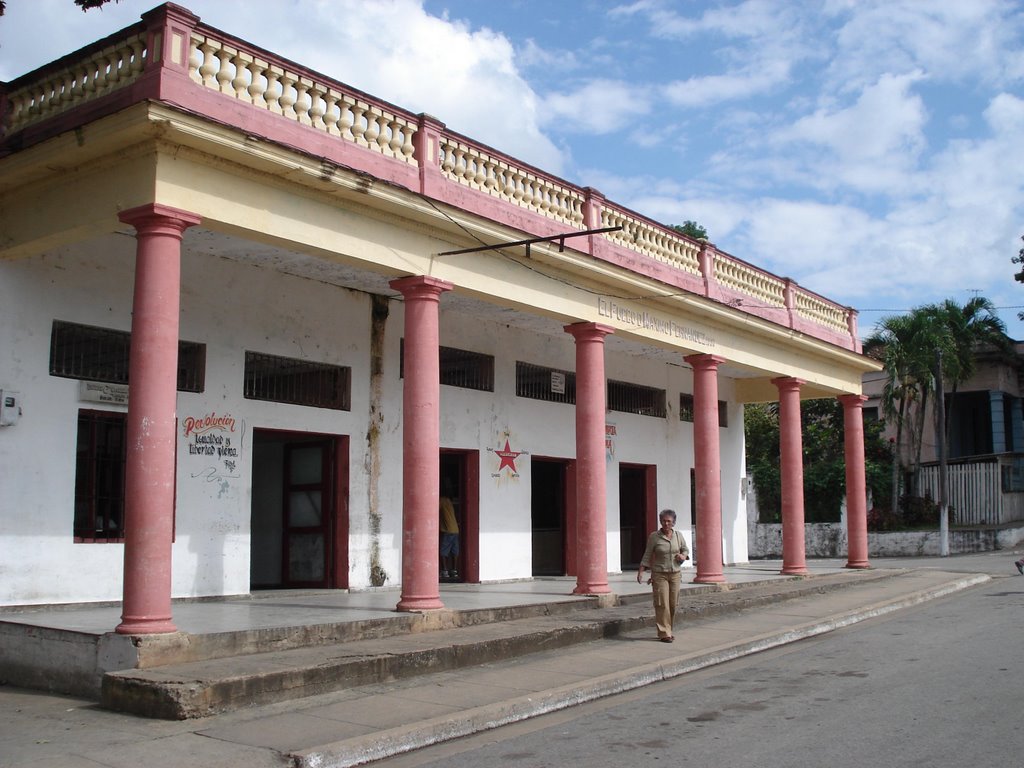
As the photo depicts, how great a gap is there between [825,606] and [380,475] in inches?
270

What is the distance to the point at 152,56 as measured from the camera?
9.20 meters

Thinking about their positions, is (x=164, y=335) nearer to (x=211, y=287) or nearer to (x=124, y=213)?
(x=124, y=213)

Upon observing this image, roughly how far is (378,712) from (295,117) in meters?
6.00

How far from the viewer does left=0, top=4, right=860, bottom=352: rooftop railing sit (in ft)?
30.5

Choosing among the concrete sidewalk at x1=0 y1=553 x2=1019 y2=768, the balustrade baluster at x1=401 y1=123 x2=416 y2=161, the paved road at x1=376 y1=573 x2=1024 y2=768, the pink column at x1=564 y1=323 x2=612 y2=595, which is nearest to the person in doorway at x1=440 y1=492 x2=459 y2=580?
the pink column at x1=564 y1=323 x2=612 y2=595

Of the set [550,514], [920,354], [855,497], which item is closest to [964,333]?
[920,354]

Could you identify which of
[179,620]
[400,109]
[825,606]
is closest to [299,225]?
[400,109]

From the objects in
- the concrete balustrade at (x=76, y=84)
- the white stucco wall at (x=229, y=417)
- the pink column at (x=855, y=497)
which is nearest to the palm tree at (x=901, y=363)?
the pink column at (x=855, y=497)

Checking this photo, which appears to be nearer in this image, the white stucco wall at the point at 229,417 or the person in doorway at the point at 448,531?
the white stucco wall at the point at 229,417

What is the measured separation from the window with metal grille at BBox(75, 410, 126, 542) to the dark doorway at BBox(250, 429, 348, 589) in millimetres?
2071

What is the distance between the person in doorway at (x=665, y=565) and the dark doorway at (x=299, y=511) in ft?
14.9

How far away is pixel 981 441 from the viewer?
41.2 meters

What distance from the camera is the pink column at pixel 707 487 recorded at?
1633 cm

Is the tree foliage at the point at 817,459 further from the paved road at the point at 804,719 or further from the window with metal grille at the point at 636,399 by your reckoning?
the paved road at the point at 804,719
